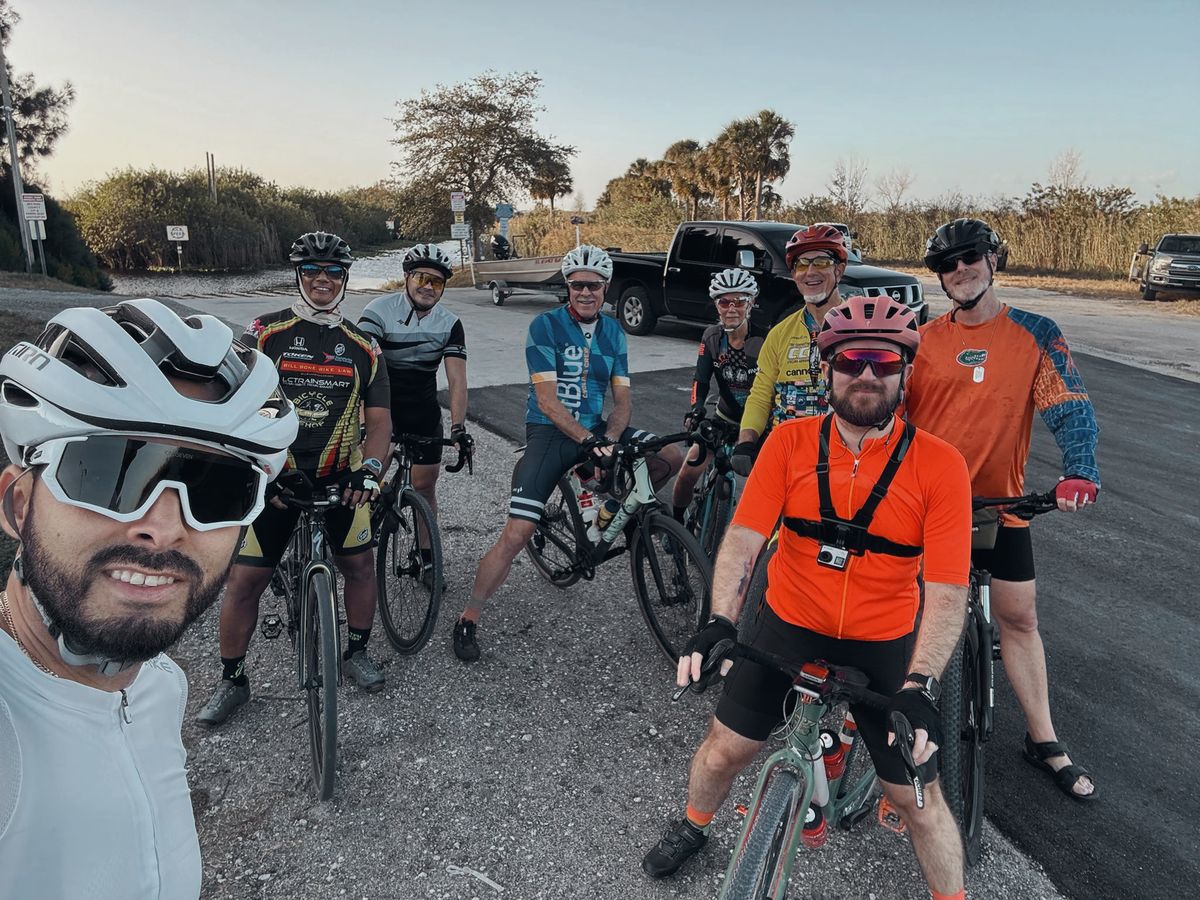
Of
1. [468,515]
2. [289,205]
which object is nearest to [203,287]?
[289,205]

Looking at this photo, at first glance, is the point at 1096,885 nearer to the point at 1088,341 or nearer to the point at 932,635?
the point at 932,635

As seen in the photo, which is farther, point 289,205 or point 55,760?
point 289,205

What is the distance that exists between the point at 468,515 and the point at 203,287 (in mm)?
31263

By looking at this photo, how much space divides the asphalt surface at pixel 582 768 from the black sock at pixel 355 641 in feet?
0.77

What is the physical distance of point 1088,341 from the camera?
1496cm

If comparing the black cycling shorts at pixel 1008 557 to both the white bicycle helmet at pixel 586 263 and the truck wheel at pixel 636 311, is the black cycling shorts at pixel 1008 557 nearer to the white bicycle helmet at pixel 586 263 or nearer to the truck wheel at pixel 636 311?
the white bicycle helmet at pixel 586 263

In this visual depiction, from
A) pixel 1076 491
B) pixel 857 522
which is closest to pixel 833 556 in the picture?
pixel 857 522

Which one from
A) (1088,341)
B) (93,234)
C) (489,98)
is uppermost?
(489,98)

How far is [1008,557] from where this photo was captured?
3215mm

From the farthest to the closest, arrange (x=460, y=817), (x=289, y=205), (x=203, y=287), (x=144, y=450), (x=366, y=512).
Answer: (x=289, y=205)
(x=203, y=287)
(x=366, y=512)
(x=460, y=817)
(x=144, y=450)

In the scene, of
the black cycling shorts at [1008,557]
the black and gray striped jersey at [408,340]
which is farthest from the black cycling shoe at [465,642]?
the black cycling shorts at [1008,557]

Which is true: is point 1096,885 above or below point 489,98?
below

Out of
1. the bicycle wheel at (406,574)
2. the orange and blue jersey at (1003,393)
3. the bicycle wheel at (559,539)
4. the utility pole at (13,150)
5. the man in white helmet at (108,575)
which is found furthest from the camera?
the utility pole at (13,150)

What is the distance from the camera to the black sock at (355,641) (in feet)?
13.2
